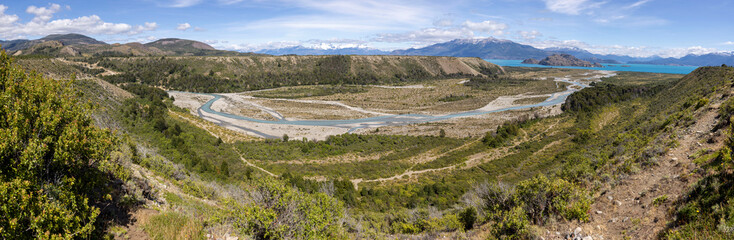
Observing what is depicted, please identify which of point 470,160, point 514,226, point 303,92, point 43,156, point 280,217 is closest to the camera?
point 43,156

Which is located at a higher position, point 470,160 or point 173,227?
point 173,227

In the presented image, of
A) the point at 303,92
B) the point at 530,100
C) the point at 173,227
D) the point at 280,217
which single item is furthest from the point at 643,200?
the point at 303,92

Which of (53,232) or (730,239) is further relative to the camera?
(730,239)

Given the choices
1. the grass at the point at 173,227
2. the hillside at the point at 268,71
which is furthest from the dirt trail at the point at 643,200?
the hillside at the point at 268,71

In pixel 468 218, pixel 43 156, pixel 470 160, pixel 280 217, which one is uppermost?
pixel 43 156

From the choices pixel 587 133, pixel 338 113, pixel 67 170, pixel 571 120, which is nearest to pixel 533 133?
pixel 587 133

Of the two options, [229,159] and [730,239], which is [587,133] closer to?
[730,239]

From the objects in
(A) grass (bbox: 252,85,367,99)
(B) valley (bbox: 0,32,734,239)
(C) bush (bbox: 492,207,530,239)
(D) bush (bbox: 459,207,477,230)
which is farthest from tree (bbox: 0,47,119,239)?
(A) grass (bbox: 252,85,367,99)

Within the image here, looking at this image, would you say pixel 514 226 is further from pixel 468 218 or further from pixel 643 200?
pixel 643 200
